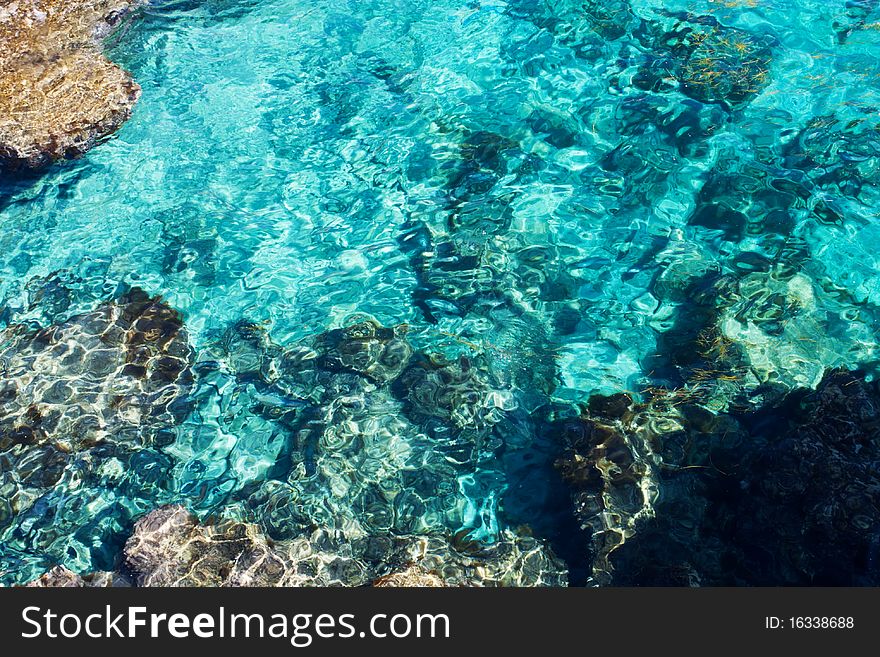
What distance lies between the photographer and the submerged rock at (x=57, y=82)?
668cm

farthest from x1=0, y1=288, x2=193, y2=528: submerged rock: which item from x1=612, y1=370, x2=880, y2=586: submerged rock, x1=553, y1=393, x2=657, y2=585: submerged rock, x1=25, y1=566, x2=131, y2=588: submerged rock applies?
x1=612, y1=370, x2=880, y2=586: submerged rock

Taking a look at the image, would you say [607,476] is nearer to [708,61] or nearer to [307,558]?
[307,558]

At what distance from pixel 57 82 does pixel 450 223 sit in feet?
15.3

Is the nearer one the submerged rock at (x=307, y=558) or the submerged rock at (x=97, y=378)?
the submerged rock at (x=307, y=558)

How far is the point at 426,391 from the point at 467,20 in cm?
531

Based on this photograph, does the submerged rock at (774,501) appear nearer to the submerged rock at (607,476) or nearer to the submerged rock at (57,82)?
the submerged rock at (607,476)

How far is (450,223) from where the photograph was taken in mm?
6117

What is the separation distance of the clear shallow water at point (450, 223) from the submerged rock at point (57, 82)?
245mm

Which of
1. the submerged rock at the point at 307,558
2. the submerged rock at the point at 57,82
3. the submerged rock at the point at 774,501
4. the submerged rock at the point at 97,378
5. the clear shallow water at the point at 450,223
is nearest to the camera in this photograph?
the submerged rock at the point at 774,501

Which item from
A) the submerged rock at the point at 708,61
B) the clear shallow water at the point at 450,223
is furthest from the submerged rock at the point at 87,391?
the submerged rock at the point at 708,61
